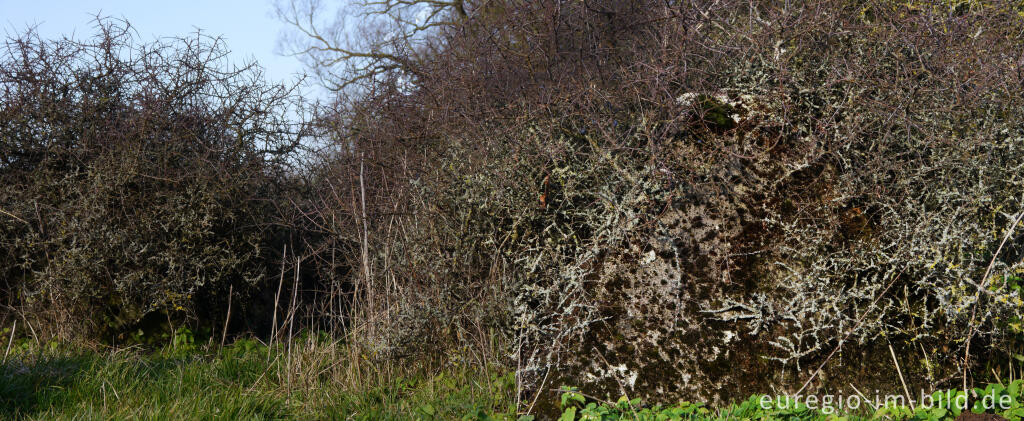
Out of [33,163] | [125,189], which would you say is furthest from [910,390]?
[33,163]

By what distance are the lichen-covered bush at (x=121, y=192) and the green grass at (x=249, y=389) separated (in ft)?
3.23

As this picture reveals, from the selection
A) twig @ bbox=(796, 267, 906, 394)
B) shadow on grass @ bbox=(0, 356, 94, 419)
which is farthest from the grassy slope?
twig @ bbox=(796, 267, 906, 394)

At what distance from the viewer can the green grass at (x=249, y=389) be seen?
374 centimetres

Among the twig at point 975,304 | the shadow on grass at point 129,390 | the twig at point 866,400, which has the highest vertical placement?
the shadow on grass at point 129,390

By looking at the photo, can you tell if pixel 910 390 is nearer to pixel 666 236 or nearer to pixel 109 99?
pixel 666 236

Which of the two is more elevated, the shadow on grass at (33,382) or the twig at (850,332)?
the shadow on grass at (33,382)

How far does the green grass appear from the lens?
3.74 m

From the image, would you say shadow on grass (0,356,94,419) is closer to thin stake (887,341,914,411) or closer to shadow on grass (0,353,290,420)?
shadow on grass (0,353,290,420)

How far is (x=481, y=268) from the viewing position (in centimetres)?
423

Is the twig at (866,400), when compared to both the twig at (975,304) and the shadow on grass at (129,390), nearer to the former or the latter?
the twig at (975,304)

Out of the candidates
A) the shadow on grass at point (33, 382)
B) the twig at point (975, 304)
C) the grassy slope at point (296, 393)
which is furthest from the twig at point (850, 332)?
the shadow on grass at point (33, 382)

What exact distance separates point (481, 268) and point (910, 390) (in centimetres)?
234

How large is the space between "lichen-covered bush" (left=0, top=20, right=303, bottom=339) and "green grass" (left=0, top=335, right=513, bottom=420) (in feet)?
3.23

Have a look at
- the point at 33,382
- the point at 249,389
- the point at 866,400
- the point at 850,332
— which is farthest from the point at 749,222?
the point at 33,382
